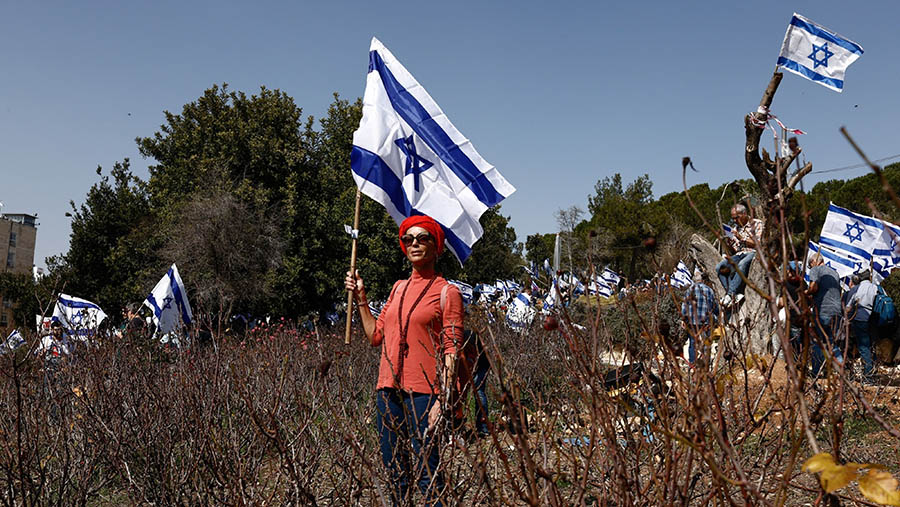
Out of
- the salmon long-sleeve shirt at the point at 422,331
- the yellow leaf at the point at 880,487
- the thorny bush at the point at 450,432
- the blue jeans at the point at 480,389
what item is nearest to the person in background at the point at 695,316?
the thorny bush at the point at 450,432

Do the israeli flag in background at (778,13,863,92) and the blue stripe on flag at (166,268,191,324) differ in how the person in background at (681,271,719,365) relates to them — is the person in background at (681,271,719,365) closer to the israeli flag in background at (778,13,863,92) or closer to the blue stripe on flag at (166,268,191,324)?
the israeli flag in background at (778,13,863,92)

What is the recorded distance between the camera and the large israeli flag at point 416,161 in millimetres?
4684

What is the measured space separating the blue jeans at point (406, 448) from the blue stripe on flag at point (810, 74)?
206 inches

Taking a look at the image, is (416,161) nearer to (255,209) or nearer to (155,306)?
(155,306)

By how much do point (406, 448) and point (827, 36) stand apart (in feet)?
19.2

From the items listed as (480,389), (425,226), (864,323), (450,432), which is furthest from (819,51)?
(450,432)

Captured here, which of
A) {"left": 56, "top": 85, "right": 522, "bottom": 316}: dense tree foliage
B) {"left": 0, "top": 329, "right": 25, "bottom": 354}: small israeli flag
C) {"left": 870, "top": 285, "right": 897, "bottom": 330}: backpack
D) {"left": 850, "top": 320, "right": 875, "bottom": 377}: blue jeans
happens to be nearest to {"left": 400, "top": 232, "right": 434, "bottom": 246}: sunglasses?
{"left": 0, "top": 329, "right": 25, "bottom": 354}: small israeli flag

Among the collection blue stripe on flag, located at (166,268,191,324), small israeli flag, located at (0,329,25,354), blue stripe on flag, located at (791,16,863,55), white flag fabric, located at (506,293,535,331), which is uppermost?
blue stripe on flag, located at (791,16,863,55)

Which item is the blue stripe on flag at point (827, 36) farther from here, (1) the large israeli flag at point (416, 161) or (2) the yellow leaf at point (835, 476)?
(2) the yellow leaf at point (835, 476)

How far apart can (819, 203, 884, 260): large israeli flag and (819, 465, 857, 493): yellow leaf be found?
966 cm

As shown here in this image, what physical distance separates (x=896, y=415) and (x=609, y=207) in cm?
4227

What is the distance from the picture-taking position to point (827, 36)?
6059mm

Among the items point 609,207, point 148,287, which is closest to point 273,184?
point 148,287

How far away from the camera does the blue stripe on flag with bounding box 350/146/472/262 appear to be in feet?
15.1
